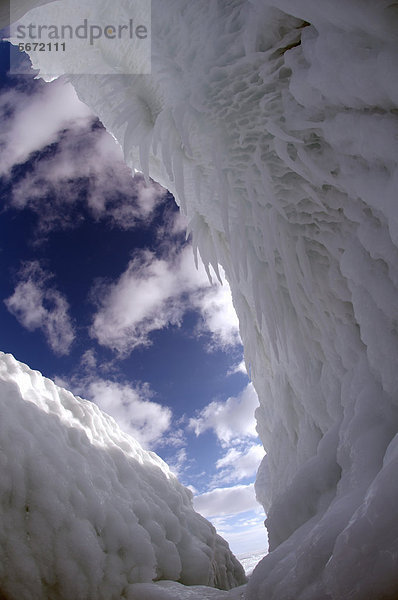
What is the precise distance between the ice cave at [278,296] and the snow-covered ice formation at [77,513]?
0.06ft

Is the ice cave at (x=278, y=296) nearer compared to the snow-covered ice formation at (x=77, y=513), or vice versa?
the ice cave at (x=278, y=296)

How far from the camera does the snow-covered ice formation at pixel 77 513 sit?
340 centimetres

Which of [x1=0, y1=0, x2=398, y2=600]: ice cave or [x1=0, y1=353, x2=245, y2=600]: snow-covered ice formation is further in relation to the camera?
[x1=0, y1=353, x2=245, y2=600]: snow-covered ice formation

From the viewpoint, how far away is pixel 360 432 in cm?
263

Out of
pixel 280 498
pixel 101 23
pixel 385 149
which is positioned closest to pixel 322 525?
pixel 280 498

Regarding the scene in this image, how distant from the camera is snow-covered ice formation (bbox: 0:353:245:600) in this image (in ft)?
11.1

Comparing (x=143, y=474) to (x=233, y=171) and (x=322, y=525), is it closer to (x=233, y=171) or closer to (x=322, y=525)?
(x=322, y=525)

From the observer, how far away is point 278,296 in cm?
400

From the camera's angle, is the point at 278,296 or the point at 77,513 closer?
the point at 77,513

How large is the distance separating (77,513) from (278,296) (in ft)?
9.23

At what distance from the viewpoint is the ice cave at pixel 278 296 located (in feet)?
6.95

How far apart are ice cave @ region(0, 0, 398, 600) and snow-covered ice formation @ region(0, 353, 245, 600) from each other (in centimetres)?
2

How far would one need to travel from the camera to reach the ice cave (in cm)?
212

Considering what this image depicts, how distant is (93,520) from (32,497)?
2.02 feet
